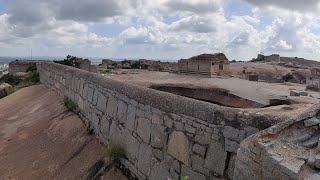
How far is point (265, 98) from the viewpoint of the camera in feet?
31.6

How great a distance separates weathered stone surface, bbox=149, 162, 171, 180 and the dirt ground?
1046 mm

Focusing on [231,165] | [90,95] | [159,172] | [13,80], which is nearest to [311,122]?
[231,165]

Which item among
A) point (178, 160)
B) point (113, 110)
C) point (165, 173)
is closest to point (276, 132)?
point (178, 160)

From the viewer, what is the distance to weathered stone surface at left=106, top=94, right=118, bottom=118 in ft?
28.1

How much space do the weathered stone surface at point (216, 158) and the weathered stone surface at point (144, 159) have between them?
166cm

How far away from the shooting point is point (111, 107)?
8.80m

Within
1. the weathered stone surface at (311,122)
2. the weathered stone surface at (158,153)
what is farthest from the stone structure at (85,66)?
the weathered stone surface at (311,122)

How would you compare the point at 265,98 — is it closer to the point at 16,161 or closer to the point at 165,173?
the point at 165,173

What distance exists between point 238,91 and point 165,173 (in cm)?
519

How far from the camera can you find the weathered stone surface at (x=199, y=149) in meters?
5.38

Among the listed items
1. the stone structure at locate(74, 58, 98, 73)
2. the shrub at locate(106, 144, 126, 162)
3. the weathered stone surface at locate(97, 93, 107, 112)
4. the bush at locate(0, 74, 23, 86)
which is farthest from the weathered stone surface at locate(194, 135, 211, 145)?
the bush at locate(0, 74, 23, 86)

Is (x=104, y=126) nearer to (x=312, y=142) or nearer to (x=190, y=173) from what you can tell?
(x=190, y=173)

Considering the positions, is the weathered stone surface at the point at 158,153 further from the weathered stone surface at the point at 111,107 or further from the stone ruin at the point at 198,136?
the weathered stone surface at the point at 111,107

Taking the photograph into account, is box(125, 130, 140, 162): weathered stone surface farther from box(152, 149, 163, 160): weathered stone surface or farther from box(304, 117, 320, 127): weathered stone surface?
box(304, 117, 320, 127): weathered stone surface
